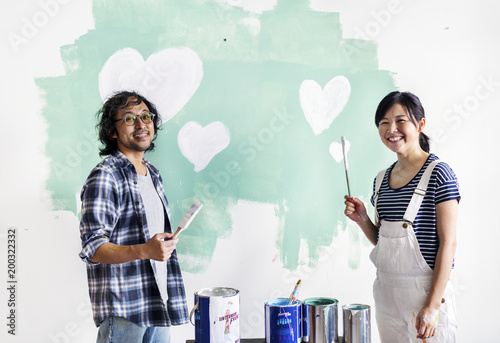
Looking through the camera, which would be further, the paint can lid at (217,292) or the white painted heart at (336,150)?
the white painted heart at (336,150)

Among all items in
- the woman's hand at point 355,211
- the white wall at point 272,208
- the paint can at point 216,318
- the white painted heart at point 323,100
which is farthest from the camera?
the white painted heart at point 323,100

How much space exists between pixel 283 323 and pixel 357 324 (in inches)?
7.9

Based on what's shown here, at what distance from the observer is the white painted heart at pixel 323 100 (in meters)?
1.71

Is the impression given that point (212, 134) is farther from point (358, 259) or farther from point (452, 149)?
point (452, 149)

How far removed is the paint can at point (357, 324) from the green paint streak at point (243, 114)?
514mm

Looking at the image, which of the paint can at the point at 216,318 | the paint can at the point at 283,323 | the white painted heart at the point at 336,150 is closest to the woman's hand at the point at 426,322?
the paint can at the point at 283,323

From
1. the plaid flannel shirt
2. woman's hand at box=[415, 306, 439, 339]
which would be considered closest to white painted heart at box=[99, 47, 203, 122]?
the plaid flannel shirt

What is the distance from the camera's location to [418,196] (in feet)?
4.09

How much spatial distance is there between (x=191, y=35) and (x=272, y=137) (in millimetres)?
490

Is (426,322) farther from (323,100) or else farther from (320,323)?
(323,100)

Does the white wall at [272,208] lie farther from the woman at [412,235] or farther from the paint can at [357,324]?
the paint can at [357,324]

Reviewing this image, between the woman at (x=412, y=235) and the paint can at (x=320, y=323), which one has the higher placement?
the woman at (x=412, y=235)

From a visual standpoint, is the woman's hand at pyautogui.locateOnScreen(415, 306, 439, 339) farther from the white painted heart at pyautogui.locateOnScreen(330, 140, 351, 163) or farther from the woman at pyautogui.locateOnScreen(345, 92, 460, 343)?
the white painted heart at pyautogui.locateOnScreen(330, 140, 351, 163)

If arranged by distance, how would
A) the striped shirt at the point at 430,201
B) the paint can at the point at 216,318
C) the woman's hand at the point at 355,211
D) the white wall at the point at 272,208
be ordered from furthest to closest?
1. the white wall at the point at 272,208
2. the woman's hand at the point at 355,211
3. the striped shirt at the point at 430,201
4. the paint can at the point at 216,318
